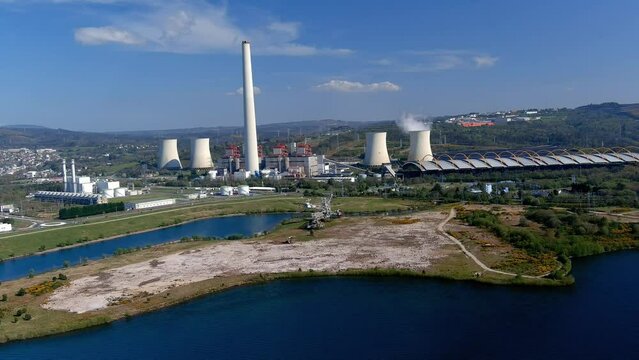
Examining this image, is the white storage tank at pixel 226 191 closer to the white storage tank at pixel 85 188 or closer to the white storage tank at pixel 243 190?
the white storage tank at pixel 243 190

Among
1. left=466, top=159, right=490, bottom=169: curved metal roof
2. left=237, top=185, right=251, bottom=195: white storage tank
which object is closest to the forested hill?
left=466, top=159, right=490, bottom=169: curved metal roof

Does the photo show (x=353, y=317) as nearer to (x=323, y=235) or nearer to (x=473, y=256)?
(x=473, y=256)

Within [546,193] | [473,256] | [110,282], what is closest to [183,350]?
[110,282]

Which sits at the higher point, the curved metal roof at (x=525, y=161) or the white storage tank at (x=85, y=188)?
the curved metal roof at (x=525, y=161)

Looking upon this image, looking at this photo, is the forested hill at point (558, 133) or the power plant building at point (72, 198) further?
the forested hill at point (558, 133)

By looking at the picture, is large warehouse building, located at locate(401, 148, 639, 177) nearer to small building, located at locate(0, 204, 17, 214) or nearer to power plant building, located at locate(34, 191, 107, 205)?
power plant building, located at locate(34, 191, 107, 205)

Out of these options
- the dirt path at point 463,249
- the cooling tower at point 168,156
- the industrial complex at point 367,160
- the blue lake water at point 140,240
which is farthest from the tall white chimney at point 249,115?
the dirt path at point 463,249
